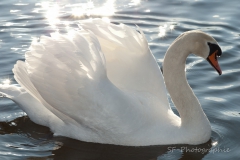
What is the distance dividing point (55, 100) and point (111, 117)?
86 centimetres

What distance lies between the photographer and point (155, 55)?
12.0 meters

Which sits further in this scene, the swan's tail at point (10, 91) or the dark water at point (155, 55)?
the swan's tail at point (10, 91)

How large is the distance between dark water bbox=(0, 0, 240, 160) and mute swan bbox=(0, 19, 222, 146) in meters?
0.20

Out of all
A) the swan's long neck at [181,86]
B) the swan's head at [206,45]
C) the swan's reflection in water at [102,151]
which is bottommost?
the swan's reflection in water at [102,151]

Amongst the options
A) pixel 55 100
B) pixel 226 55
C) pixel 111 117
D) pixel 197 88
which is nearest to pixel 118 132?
pixel 111 117

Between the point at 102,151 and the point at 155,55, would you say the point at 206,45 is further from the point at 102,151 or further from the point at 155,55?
the point at 155,55

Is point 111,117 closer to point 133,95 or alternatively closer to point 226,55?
point 133,95

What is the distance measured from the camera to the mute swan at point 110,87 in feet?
25.8

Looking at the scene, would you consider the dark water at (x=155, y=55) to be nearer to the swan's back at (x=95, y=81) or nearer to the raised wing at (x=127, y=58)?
the swan's back at (x=95, y=81)

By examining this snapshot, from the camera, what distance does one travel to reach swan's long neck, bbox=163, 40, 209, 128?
822cm

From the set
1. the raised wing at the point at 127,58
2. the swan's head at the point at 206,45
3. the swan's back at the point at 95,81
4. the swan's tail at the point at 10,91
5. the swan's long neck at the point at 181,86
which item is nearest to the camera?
the swan's back at the point at 95,81

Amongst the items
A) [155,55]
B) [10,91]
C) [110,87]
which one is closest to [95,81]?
[110,87]

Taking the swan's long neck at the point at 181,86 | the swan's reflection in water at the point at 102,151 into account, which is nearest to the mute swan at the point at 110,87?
the swan's long neck at the point at 181,86

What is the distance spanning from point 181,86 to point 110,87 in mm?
1203
